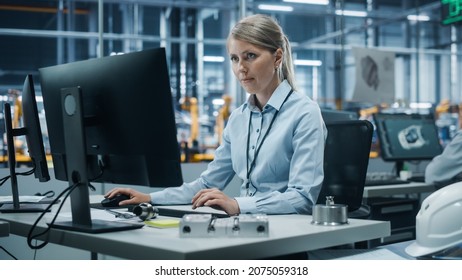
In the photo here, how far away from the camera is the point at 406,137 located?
11.3ft

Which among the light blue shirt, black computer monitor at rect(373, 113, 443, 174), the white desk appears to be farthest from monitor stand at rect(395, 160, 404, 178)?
the light blue shirt

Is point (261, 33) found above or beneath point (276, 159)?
above

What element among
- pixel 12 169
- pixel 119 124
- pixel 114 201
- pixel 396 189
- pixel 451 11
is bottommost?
pixel 396 189

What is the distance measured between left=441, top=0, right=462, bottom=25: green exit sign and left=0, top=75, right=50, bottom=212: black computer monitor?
3.26 metres

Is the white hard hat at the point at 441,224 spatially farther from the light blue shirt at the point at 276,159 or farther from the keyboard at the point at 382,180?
the keyboard at the point at 382,180

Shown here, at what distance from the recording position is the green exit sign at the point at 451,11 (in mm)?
3977

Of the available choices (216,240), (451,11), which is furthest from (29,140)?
(451,11)

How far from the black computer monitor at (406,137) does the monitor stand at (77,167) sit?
7.76 feet

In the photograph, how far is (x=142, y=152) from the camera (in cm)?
130

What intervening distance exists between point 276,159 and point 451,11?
2.92 m

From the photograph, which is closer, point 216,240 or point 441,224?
point 216,240

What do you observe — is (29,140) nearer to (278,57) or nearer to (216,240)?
(278,57)

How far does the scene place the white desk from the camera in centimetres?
281
